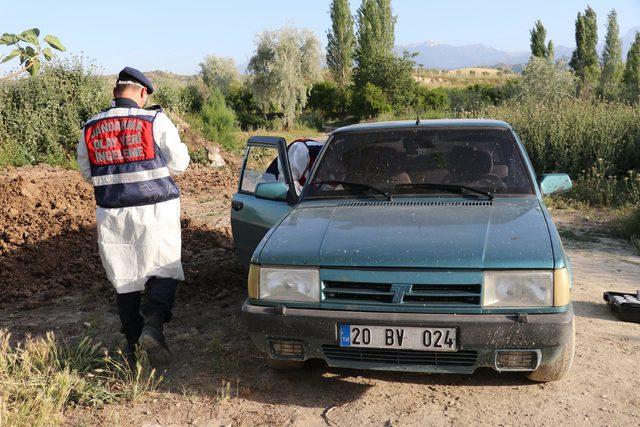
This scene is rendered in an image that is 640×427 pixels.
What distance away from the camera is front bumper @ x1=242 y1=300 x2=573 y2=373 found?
3.15m

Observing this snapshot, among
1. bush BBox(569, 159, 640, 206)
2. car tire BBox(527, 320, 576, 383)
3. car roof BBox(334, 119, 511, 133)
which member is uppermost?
car roof BBox(334, 119, 511, 133)

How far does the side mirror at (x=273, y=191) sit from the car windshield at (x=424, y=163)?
278 mm

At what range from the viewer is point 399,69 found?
47500 millimetres

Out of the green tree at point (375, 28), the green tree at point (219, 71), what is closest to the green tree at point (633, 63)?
the green tree at point (375, 28)

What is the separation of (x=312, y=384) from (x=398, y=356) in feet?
2.62

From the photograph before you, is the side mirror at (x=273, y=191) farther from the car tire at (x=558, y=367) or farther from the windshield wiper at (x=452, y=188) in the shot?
the car tire at (x=558, y=367)

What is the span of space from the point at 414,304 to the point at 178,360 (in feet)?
6.28

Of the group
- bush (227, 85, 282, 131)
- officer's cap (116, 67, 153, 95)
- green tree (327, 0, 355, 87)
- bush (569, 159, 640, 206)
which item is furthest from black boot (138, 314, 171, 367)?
green tree (327, 0, 355, 87)

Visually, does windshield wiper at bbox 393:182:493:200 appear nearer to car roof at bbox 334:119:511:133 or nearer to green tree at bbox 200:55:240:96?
car roof at bbox 334:119:511:133

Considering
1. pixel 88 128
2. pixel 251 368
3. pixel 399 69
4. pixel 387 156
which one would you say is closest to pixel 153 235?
pixel 88 128

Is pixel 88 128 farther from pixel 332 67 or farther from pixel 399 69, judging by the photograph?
pixel 332 67

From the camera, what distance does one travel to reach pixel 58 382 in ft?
11.7

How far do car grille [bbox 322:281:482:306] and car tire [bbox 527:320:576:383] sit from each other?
59cm

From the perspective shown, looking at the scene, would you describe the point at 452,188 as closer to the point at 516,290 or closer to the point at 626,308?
the point at 516,290
